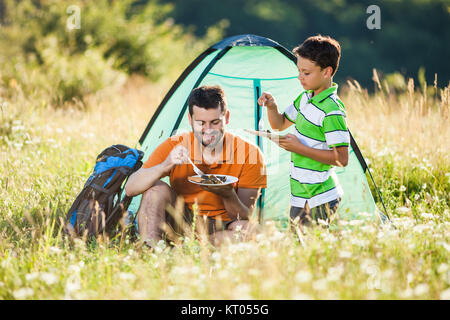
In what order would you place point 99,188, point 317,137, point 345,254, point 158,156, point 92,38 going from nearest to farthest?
point 345,254, point 317,137, point 158,156, point 99,188, point 92,38

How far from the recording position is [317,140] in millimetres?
2602

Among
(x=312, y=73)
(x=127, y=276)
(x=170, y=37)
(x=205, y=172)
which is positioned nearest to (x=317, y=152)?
(x=312, y=73)

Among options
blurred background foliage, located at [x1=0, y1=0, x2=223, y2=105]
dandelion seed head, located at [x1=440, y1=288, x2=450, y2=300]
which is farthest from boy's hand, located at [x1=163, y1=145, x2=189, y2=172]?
blurred background foliage, located at [x1=0, y1=0, x2=223, y2=105]

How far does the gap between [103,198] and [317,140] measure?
1.45 meters

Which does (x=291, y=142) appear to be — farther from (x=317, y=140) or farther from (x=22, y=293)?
(x=22, y=293)

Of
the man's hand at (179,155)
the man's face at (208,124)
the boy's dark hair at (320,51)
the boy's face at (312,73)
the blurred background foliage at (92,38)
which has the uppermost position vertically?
the blurred background foliage at (92,38)

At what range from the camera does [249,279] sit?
2016 mm

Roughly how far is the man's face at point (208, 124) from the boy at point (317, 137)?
1.51ft

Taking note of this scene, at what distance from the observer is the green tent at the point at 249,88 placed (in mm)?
3547

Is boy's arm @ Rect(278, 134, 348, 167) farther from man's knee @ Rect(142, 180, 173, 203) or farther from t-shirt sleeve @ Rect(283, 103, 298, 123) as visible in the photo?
man's knee @ Rect(142, 180, 173, 203)

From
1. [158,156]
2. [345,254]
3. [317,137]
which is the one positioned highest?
[317,137]

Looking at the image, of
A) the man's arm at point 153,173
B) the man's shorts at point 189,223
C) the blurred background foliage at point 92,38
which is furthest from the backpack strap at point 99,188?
the blurred background foliage at point 92,38

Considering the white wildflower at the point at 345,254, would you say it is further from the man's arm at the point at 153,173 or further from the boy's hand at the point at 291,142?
the man's arm at the point at 153,173

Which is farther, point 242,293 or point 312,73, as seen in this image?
point 312,73
